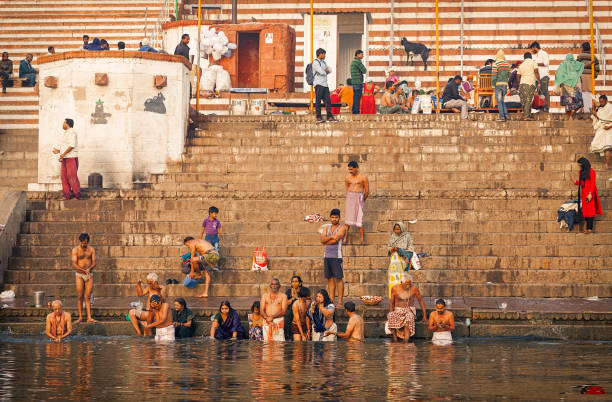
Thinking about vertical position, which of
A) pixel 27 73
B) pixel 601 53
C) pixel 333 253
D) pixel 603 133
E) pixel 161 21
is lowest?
pixel 333 253

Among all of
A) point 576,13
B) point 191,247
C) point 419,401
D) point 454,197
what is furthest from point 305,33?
point 419,401

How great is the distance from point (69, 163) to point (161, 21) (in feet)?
34.8

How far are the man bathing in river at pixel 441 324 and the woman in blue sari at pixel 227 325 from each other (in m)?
2.13

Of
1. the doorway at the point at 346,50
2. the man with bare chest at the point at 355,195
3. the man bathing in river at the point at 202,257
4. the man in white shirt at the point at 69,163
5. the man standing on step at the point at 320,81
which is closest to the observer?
the man bathing in river at the point at 202,257

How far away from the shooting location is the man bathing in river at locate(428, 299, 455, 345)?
12.0 m

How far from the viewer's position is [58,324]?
12.3m

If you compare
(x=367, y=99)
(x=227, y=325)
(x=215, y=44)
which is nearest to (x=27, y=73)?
(x=215, y=44)

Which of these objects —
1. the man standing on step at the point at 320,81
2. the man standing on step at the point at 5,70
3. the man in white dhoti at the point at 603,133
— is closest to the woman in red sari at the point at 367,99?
the man standing on step at the point at 320,81

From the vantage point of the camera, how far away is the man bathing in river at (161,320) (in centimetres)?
1235

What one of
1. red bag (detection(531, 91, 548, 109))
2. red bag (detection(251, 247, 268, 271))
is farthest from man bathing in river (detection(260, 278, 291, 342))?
red bag (detection(531, 91, 548, 109))

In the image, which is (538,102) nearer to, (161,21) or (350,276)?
(350,276)

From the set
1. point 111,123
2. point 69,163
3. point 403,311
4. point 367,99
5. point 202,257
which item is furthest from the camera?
point 367,99

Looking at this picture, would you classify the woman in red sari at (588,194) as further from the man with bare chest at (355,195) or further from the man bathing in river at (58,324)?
the man bathing in river at (58,324)

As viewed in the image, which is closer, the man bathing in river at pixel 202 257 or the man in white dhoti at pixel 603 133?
the man bathing in river at pixel 202 257
